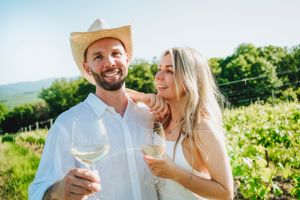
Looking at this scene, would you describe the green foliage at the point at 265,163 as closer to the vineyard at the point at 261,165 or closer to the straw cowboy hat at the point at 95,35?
the vineyard at the point at 261,165

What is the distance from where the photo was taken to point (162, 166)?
2328 mm

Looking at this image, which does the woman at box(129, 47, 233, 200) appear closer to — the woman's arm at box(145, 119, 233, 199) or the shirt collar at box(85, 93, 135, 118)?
the woman's arm at box(145, 119, 233, 199)

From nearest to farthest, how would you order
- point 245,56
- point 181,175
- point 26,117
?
point 181,175 < point 245,56 < point 26,117

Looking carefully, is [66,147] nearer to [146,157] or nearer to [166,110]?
[146,157]

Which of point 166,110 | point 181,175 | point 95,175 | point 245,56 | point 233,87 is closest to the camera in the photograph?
point 95,175

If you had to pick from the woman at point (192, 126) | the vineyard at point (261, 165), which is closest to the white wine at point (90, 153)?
the woman at point (192, 126)

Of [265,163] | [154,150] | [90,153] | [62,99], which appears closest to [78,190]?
[90,153]

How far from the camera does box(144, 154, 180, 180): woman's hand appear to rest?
2.25 m

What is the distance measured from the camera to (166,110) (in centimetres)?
329

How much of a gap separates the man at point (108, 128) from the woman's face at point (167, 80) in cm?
26

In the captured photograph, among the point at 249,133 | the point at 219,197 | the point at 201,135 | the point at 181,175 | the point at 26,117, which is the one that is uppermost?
the point at 201,135

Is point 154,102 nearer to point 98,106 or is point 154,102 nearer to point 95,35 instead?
point 98,106

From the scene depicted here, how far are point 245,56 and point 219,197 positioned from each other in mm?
63218

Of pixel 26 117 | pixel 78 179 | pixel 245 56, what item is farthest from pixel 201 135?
pixel 26 117
